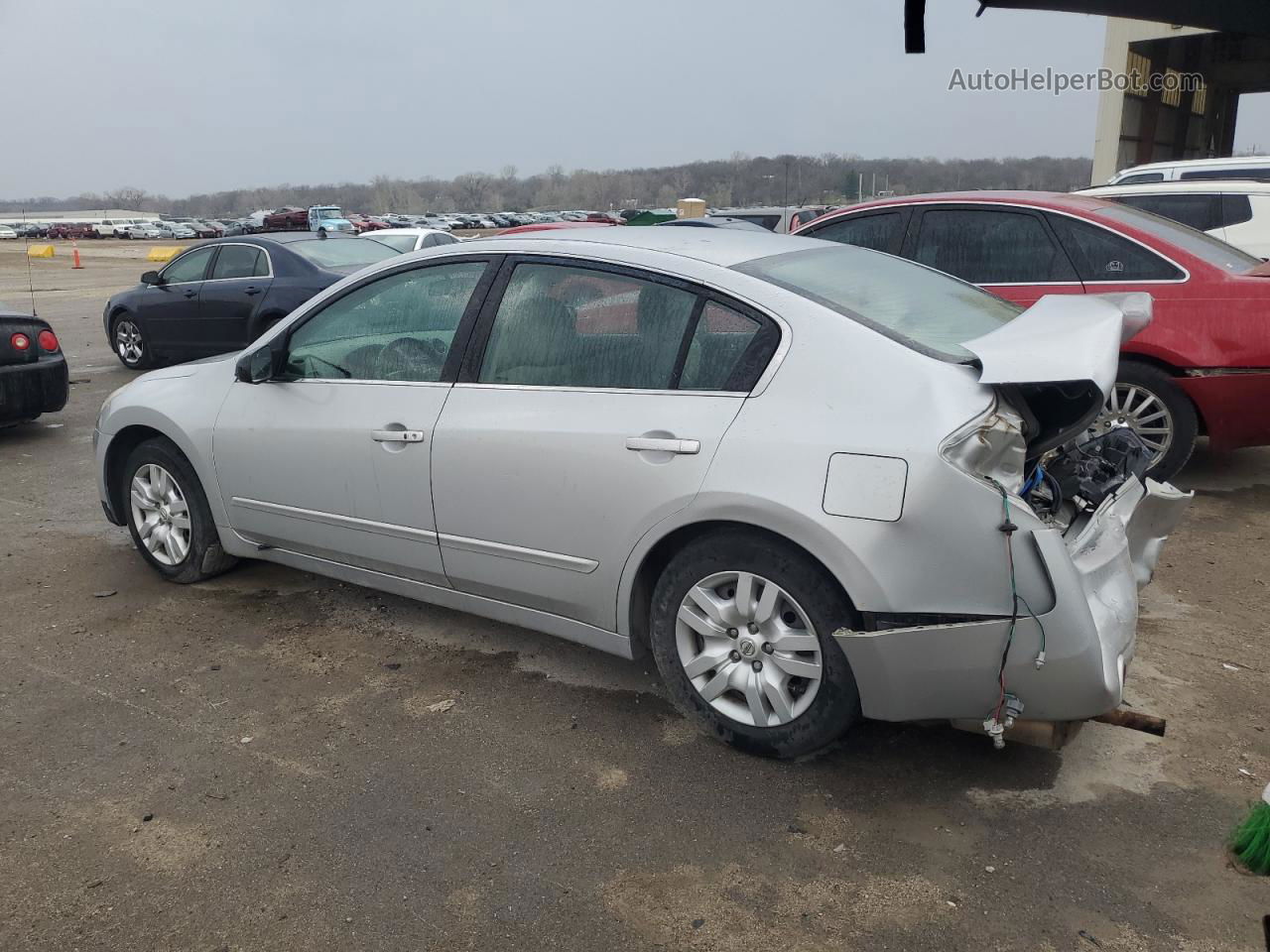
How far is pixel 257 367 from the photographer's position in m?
4.45

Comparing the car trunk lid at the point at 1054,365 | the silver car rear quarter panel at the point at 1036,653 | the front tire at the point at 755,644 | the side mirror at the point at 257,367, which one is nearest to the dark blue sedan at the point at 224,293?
A: the side mirror at the point at 257,367

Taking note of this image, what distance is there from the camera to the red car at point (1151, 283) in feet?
18.1

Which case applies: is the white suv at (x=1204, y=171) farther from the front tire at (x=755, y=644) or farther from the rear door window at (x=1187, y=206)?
the front tire at (x=755, y=644)

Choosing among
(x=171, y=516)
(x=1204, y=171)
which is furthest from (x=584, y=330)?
(x=1204, y=171)

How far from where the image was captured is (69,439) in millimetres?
8273

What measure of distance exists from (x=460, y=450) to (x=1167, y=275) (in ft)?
13.7

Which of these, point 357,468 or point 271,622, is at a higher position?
point 357,468

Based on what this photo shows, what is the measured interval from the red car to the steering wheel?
3390 mm

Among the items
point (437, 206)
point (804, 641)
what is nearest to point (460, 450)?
point (804, 641)

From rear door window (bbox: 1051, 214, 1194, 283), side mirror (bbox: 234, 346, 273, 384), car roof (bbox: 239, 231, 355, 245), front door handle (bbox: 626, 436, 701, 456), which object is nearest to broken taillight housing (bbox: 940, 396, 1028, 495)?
front door handle (bbox: 626, 436, 701, 456)

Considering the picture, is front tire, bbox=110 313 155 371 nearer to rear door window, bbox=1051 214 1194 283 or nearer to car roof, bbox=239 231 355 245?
car roof, bbox=239 231 355 245

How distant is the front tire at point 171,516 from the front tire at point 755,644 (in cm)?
252

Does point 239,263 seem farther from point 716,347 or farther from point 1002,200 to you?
point 716,347

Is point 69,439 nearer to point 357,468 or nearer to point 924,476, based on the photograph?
point 357,468
